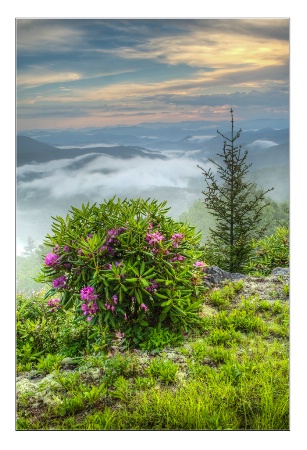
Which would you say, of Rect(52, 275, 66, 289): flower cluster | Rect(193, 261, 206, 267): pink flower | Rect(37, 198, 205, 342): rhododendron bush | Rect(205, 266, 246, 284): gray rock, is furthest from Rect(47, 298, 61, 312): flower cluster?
Rect(205, 266, 246, 284): gray rock

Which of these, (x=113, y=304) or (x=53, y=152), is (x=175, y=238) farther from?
(x=53, y=152)

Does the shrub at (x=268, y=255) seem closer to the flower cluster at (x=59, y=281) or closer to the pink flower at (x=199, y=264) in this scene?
the pink flower at (x=199, y=264)

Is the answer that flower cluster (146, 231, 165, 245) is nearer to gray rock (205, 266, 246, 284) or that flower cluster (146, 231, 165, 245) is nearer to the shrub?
gray rock (205, 266, 246, 284)

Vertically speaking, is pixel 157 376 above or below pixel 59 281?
below

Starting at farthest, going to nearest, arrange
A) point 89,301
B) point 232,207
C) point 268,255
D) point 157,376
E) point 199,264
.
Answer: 1. point 268,255
2. point 232,207
3. point 199,264
4. point 89,301
5. point 157,376

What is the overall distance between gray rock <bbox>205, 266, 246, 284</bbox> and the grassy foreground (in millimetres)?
521

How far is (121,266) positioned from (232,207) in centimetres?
140

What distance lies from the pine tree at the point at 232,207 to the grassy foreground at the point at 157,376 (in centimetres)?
76

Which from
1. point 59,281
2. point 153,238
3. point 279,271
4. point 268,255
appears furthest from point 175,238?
point 279,271

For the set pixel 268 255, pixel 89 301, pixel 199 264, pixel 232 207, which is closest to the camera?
pixel 89 301

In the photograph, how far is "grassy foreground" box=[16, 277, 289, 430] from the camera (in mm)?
3607

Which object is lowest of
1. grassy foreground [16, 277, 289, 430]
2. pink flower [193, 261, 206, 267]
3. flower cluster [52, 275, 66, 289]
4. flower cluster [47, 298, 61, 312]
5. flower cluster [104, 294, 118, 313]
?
grassy foreground [16, 277, 289, 430]

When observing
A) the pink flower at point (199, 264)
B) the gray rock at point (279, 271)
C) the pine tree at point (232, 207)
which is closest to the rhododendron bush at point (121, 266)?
the pink flower at point (199, 264)

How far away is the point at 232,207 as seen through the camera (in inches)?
193
